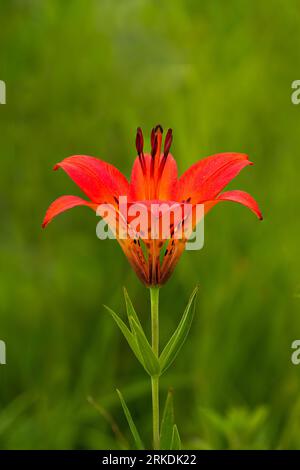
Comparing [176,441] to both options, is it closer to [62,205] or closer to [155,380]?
[155,380]

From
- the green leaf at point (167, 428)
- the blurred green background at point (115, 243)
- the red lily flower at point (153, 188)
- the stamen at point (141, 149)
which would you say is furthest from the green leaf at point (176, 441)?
the blurred green background at point (115, 243)

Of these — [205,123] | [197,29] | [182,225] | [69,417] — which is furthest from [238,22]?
[182,225]

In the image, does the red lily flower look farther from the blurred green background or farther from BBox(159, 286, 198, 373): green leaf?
the blurred green background

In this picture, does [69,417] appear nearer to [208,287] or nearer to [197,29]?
[208,287]

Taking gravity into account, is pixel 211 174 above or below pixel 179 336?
above

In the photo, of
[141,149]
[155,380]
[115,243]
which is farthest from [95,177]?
[115,243]

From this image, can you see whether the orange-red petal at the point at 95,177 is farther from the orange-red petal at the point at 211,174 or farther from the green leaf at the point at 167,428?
the green leaf at the point at 167,428

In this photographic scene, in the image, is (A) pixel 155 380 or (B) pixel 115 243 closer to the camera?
(A) pixel 155 380
